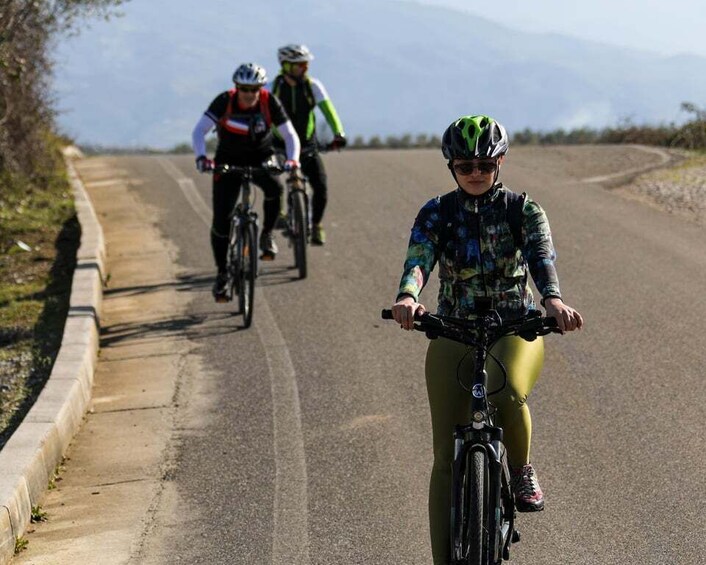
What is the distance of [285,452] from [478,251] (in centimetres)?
262

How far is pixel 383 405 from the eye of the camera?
784 cm

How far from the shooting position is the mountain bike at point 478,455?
436 centimetres

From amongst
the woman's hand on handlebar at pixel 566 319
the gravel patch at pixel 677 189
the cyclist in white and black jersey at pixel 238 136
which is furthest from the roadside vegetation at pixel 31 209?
the gravel patch at pixel 677 189

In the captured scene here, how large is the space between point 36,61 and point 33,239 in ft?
16.5

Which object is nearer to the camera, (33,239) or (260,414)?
(260,414)

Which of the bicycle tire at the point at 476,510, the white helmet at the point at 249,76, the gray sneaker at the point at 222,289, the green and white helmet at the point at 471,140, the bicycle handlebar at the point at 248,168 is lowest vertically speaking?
the gray sneaker at the point at 222,289

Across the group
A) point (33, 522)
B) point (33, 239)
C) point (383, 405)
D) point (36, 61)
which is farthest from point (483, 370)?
point (36, 61)

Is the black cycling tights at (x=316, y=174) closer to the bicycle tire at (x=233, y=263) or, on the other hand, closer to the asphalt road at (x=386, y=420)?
the asphalt road at (x=386, y=420)

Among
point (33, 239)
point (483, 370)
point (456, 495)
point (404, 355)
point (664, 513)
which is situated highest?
point (483, 370)

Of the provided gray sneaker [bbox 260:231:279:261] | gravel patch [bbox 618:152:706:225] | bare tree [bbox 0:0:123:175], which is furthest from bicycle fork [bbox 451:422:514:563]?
bare tree [bbox 0:0:123:175]

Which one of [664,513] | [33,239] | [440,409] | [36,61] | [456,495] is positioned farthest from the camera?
[36,61]

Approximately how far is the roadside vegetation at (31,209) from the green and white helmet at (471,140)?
3.90 m

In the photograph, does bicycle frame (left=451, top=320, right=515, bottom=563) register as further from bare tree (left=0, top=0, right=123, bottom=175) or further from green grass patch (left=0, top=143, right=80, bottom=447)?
bare tree (left=0, top=0, right=123, bottom=175)

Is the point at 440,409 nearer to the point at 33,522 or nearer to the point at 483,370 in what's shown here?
the point at 483,370
